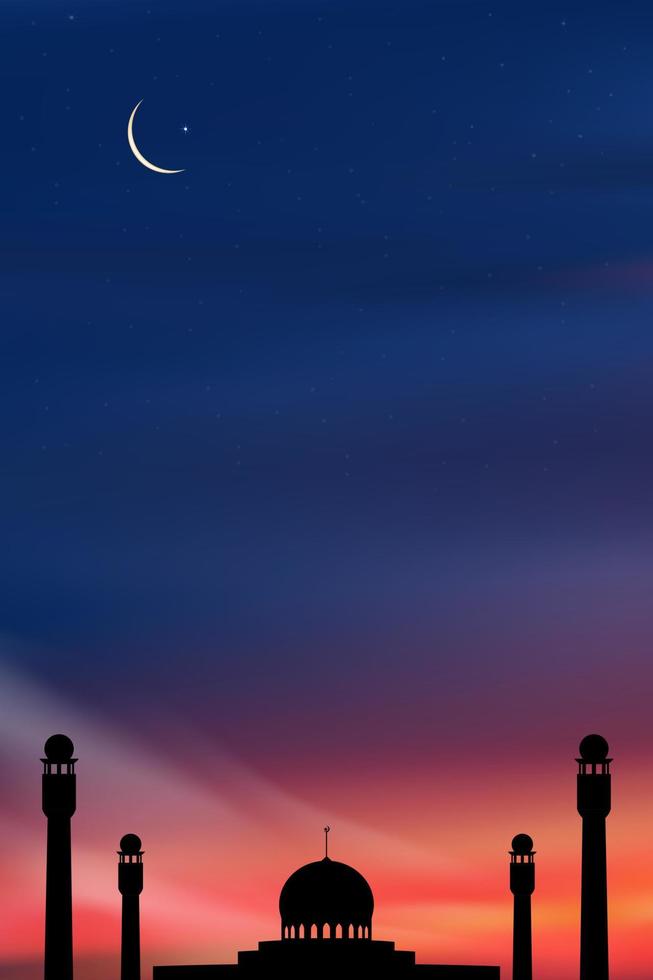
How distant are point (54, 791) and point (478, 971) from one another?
1851cm

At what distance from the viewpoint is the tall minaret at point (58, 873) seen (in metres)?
65.5

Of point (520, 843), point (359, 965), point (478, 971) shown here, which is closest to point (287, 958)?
point (359, 965)

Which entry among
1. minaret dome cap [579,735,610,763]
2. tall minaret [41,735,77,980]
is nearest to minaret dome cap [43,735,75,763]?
tall minaret [41,735,77,980]

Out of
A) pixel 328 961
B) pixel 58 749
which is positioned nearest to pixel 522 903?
pixel 328 961

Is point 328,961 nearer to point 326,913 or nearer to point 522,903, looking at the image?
point 326,913

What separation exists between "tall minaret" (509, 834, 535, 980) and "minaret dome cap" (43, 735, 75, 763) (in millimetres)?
21125

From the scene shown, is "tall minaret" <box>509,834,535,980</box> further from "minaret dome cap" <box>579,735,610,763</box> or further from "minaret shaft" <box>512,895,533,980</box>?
"minaret dome cap" <box>579,735,610,763</box>

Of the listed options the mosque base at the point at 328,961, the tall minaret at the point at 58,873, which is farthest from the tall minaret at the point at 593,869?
the tall minaret at the point at 58,873

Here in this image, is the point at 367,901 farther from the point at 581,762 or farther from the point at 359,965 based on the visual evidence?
the point at 581,762

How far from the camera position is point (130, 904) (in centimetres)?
7962

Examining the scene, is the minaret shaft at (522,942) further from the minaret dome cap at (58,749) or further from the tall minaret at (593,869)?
the minaret dome cap at (58,749)

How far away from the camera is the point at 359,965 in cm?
7375

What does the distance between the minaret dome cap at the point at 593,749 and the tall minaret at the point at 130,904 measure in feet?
58.1

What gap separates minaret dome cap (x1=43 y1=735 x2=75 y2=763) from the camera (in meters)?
67.4
